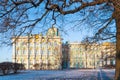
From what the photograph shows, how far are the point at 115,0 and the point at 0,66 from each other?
38.2 meters

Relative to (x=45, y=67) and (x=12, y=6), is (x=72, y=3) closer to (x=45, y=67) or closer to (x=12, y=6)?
(x=12, y=6)

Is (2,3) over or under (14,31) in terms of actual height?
over

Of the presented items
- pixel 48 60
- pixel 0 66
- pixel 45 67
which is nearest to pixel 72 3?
pixel 0 66

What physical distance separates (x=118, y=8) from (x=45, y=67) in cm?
8101

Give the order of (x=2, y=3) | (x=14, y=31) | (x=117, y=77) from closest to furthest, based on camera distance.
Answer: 1. (x=2, y=3)
2. (x=14, y=31)
3. (x=117, y=77)

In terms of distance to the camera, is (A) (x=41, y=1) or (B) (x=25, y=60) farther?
(B) (x=25, y=60)

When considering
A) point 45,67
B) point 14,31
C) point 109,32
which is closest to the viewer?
point 14,31

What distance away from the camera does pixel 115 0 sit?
12.6 metres

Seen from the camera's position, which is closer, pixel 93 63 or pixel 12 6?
pixel 12 6

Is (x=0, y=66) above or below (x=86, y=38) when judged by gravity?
below

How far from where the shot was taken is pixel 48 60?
107m

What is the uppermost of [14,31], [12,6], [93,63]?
[12,6]

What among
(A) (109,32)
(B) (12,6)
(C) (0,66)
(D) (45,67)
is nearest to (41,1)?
(B) (12,6)

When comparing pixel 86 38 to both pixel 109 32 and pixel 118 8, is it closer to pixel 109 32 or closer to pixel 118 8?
pixel 109 32
